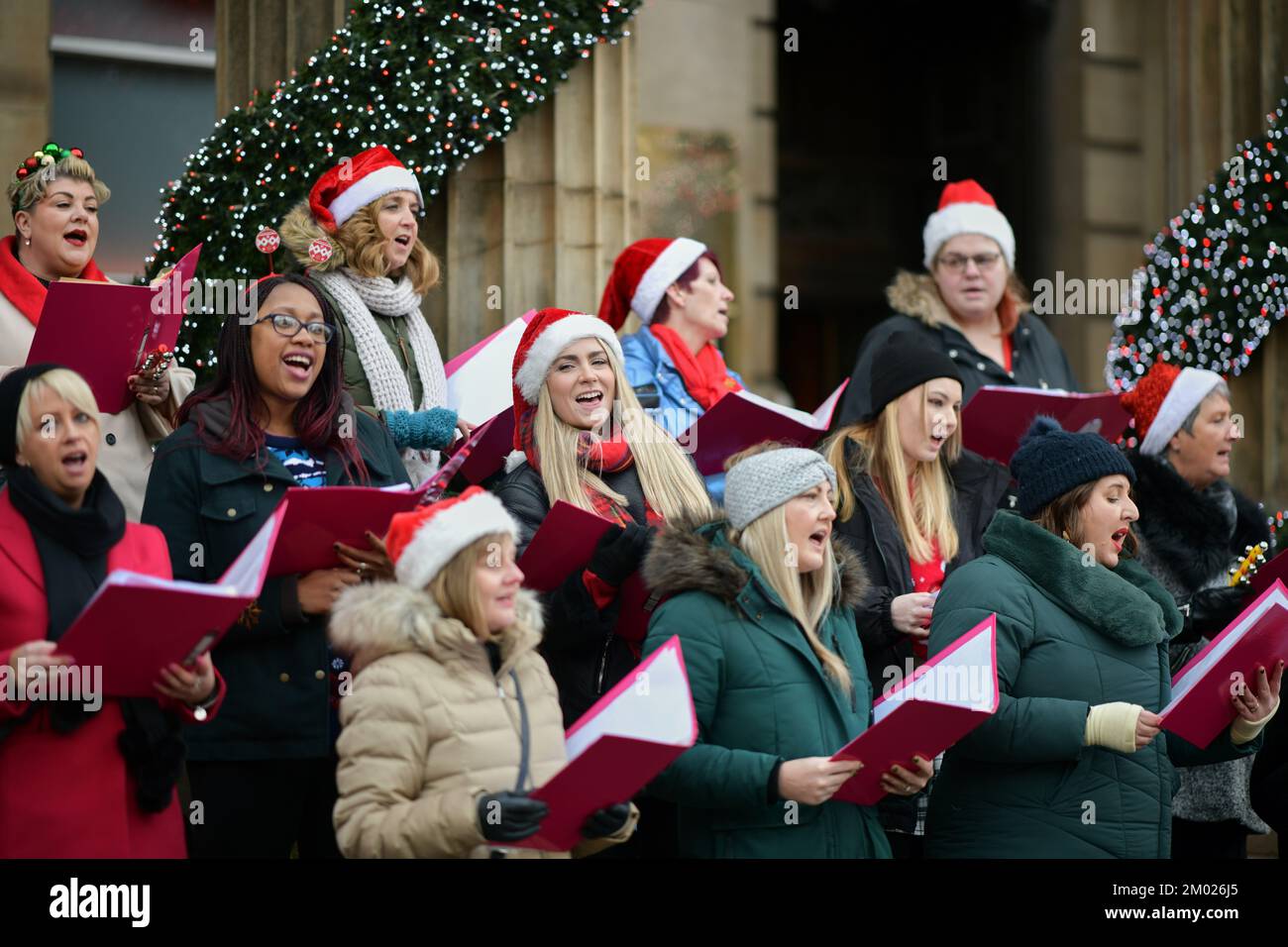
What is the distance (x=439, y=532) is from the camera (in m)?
4.49

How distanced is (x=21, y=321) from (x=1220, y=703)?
380cm

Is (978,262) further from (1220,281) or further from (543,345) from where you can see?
(543,345)

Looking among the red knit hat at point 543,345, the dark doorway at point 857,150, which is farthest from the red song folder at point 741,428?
the dark doorway at point 857,150

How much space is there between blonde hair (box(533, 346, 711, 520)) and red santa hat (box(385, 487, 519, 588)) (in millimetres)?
1036

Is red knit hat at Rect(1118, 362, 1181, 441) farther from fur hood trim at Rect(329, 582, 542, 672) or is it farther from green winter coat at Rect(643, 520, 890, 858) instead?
fur hood trim at Rect(329, 582, 542, 672)

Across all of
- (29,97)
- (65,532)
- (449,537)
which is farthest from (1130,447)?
(29,97)

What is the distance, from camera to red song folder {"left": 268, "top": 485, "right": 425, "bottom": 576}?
4770 millimetres

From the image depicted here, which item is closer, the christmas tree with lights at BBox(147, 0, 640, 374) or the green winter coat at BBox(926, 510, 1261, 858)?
the green winter coat at BBox(926, 510, 1261, 858)

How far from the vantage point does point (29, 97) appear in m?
8.64

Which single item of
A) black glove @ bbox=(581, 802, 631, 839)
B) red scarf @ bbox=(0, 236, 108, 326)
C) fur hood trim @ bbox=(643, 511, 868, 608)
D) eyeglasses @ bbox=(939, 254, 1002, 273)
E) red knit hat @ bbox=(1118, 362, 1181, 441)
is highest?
eyeglasses @ bbox=(939, 254, 1002, 273)

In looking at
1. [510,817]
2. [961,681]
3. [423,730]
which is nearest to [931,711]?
[961,681]

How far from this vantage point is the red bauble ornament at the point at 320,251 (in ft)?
20.8

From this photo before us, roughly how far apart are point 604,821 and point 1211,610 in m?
2.89

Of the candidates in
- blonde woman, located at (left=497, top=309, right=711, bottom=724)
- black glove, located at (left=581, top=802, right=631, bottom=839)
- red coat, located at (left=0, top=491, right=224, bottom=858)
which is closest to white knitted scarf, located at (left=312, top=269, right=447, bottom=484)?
blonde woman, located at (left=497, top=309, right=711, bottom=724)
